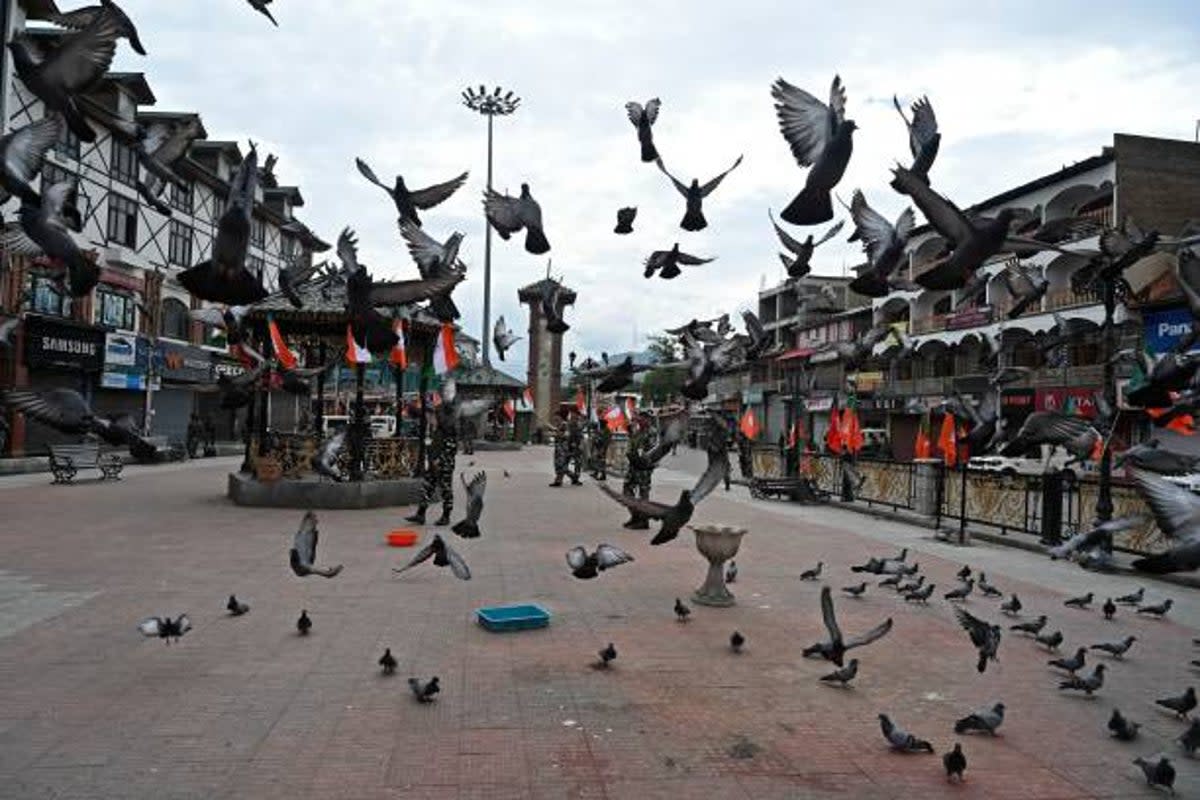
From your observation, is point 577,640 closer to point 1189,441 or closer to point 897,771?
point 897,771

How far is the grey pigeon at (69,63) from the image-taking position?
3.81 metres

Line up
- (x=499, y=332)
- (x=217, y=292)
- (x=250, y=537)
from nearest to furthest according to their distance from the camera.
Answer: (x=217, y=292) → (x=499, y=332) → (x=250, y=537)

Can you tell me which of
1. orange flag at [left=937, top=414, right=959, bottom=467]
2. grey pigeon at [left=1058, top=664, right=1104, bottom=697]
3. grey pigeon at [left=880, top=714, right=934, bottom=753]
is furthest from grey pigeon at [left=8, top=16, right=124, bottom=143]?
orange flag at [left=937, top=414, right=959, bottom=467]

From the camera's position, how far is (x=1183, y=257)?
18.6 feet

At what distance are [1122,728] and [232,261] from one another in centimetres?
616

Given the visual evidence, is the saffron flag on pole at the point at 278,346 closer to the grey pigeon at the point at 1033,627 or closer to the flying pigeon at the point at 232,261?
the flying pigeon at the point at 232,261

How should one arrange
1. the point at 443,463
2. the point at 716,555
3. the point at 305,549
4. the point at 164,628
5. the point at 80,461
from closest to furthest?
the point at 305,549 → the point at 164,628 → the point at 716,555 → the point at 443,463 → the point at 80,461

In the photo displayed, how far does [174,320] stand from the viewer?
36000 mm

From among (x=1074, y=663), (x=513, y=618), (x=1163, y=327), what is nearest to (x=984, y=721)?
(x=1074, y=663)

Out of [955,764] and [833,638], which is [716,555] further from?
[955,764]

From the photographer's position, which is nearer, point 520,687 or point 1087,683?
point 520,687

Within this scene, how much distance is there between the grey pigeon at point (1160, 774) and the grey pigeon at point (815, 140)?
3642 mm

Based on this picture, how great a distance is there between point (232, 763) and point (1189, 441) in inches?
1178

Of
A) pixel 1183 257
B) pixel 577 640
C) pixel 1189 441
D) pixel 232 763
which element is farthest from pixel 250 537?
pixel 1189 441
